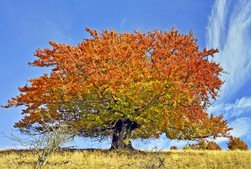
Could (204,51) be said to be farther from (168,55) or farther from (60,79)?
(60,79)

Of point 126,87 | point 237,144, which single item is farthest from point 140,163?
point 237,144

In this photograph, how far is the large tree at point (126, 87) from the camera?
27.4 m

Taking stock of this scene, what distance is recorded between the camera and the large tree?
27.4 m

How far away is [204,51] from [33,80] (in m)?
14.0

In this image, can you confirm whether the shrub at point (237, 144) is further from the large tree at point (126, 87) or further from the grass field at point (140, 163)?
the grass field at point (140, 163)

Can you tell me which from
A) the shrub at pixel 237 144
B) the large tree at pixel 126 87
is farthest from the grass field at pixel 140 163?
the shrub at pixel 237 144

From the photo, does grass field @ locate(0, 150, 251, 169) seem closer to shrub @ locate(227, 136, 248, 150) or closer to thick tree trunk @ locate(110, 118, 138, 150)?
thick tree trunk @ locate(110, 118, 138, 150)

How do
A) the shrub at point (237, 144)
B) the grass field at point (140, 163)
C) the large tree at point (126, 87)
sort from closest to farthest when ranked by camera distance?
the grass field at point (140, 163), the large tree at point (126, 87), the shrub at point (237, 144)

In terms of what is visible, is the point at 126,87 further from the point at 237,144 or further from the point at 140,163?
the point at 237,144

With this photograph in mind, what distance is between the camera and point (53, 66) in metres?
29.9

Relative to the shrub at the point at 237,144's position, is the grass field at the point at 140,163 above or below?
below

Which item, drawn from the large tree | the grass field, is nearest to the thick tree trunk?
the large tree

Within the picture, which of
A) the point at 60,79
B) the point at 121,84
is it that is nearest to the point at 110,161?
the point at 121,84

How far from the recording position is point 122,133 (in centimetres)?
3056
